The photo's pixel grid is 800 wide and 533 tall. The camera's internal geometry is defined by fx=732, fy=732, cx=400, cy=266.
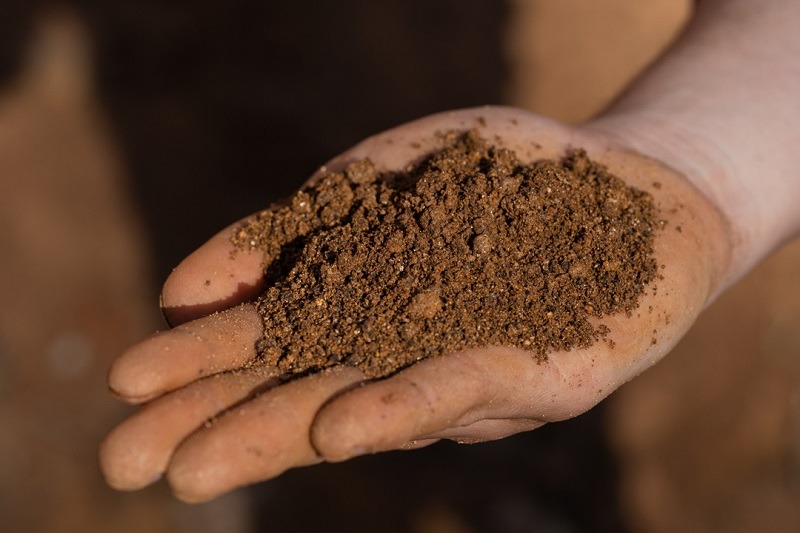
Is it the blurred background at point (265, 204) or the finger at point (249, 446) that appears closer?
the finger at point (249, 446)

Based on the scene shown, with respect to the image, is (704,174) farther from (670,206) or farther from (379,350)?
(379,350)

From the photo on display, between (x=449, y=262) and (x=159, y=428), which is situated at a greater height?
(x=449, y=262)

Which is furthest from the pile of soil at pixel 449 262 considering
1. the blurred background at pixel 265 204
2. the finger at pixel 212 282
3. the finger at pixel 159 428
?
the blurred background at pixel 265 204

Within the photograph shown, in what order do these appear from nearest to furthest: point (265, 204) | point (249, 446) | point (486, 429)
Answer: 1. point (249, 446)
2. point (486, 429)
3. point (265, 204)

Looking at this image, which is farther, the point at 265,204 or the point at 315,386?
the point at 265,204

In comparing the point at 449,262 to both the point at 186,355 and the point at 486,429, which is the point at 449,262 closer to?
the point at 486,429

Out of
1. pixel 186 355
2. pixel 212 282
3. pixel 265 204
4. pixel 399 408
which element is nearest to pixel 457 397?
pixel 399 408

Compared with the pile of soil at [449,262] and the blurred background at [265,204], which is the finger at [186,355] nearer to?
the pile of soil at [449,262]

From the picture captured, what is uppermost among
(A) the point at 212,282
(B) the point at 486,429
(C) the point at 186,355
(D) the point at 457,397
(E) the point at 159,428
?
(A) the point at 212,282
